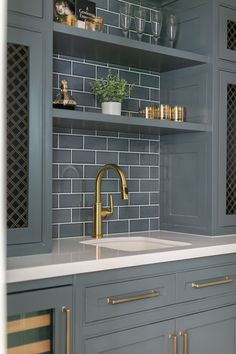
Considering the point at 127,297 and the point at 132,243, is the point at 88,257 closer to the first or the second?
the point at 127,297

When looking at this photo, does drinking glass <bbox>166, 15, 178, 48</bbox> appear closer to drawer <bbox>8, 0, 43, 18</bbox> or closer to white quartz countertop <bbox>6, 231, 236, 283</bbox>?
drawer <bbox>8, 0, 43, 18</bbox>

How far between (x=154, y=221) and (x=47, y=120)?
1.25 metres

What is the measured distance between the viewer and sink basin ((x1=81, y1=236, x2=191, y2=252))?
2561 millimetres

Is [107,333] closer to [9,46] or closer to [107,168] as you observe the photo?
[107,168]

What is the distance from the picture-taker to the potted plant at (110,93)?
8.11ft

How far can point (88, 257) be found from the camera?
1931 millimetres

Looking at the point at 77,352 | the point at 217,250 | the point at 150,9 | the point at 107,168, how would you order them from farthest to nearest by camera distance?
the point at 150,9 < the point at 107,168 < the point at 217,250 < the point at 77,352

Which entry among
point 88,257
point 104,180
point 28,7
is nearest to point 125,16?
point 28,7

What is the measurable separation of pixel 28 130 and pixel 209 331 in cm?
128

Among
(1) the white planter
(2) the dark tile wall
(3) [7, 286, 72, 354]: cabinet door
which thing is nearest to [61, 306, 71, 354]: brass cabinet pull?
(3) [7, 286, 72, 354]: cabinet door

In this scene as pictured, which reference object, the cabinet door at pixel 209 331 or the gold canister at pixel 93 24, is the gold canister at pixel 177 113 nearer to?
the gold canister at pixel 93 24

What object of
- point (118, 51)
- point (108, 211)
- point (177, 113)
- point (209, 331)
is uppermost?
point (118, 51)

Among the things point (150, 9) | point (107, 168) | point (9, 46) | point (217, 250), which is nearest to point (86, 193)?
point (107, 168)

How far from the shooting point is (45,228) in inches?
79.4
